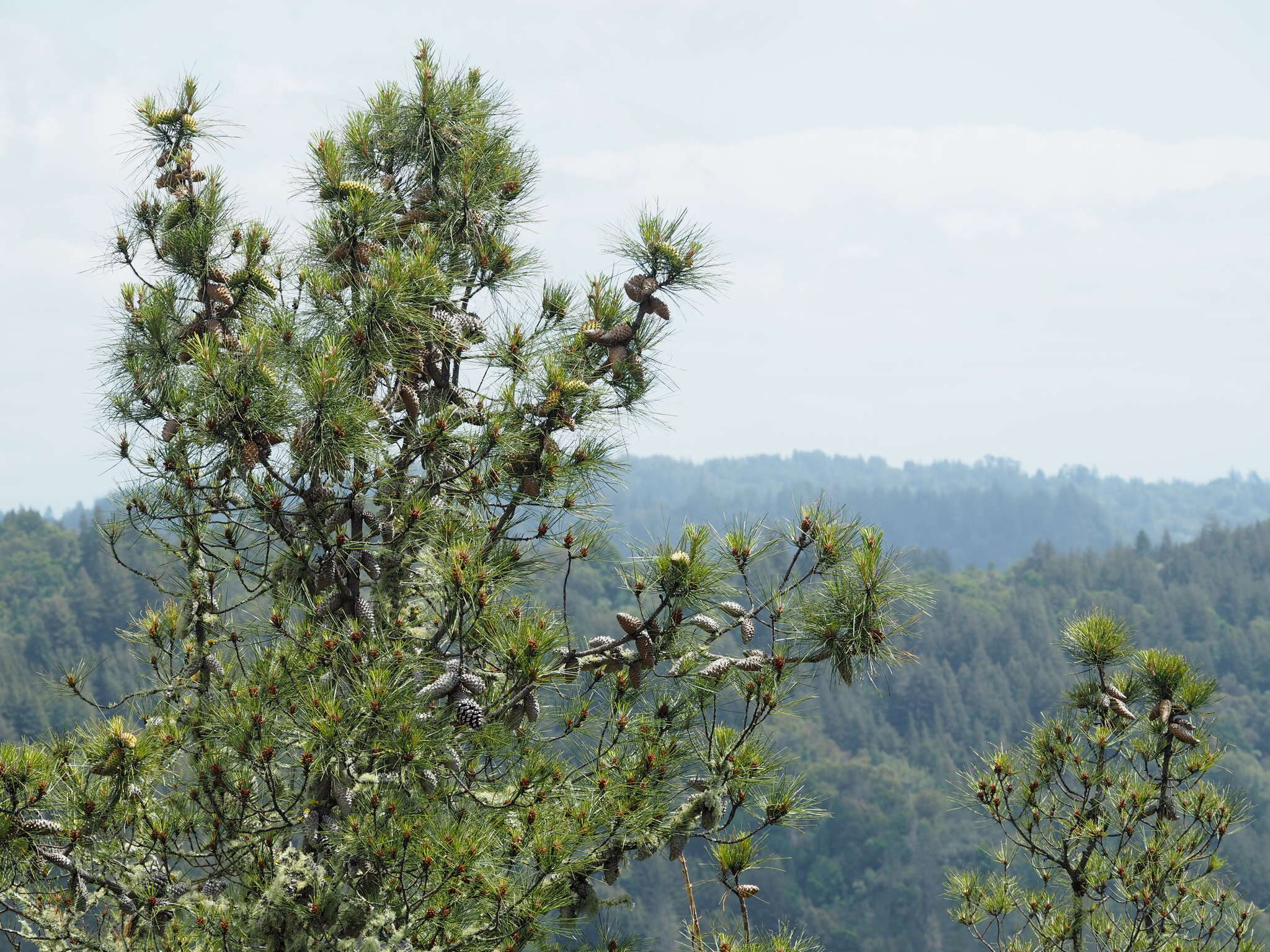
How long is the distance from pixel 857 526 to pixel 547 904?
4.05ft

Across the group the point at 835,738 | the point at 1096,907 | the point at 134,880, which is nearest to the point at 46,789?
the point at 134,880

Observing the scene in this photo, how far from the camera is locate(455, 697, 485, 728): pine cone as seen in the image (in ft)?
9.26

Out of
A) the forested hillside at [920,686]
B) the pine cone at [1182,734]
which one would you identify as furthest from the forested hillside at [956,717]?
the pine cone at [1182,734]

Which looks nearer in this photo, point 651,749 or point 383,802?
point 383,802

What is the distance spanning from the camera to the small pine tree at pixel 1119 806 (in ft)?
12.5

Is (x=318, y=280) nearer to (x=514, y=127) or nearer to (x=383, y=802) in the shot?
(x=514, y=127)

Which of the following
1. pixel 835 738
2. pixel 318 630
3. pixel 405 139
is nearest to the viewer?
pixel 318 630

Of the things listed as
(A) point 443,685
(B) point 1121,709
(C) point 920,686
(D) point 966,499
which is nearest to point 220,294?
(A) point 443,685

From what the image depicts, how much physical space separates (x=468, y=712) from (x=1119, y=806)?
7.91 ft

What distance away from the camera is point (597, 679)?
3.21 m

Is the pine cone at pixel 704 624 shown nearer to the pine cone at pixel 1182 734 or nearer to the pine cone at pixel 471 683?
the pine cone at pixel 471 683

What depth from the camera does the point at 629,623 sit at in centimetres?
283

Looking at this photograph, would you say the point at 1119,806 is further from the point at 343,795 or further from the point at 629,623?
the point at 343,795

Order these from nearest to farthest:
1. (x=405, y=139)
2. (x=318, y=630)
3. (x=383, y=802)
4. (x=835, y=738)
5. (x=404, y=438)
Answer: (x=383, y=802) → (x=318, y=630) → (x=404, y=438) → (x=405, y=139) → (x=835, y=738)
